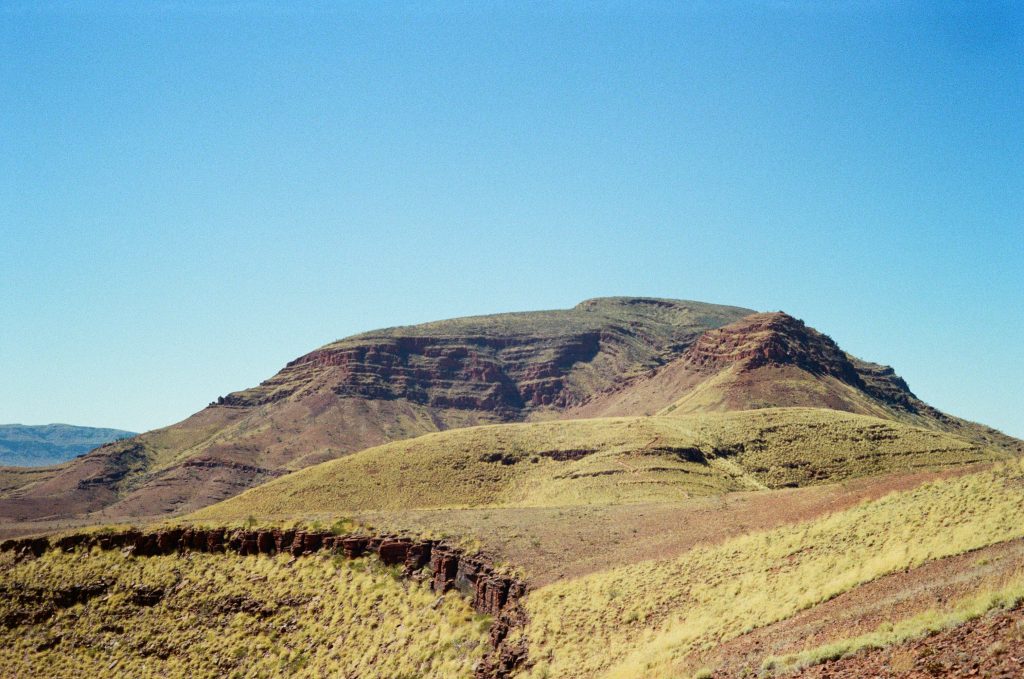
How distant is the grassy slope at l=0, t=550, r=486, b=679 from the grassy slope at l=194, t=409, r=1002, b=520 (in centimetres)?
2626

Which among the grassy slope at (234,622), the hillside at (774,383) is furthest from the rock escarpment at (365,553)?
the hillside at (774,383)

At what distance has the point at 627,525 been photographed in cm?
4009

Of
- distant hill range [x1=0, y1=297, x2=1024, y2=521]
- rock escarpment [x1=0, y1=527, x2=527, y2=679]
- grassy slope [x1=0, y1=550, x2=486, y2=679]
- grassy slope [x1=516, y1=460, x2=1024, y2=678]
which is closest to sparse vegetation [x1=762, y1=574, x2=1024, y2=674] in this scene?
grassy slope [x1=516, y1=460, x2=1024, y2=678]

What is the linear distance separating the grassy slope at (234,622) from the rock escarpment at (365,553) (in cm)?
59

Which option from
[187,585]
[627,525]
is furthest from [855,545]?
[187,585]

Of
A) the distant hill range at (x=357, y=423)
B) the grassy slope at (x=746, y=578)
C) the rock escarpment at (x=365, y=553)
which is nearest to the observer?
the grassy slope at (x=746, y=578)

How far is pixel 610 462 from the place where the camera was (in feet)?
249

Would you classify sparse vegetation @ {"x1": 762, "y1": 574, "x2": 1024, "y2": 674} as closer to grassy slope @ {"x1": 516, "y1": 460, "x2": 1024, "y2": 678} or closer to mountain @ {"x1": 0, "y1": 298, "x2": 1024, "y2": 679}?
mountain @ {"x1": 0, "y1": 298, "x2": 1024, "y2": 679}

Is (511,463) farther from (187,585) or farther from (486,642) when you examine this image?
(486,642)

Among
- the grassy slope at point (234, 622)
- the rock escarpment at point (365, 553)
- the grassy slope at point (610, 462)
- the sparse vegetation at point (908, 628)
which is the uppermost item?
the grassy slope at point (610, 462)

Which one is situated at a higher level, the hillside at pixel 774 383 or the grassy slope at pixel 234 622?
the hillside at pixel 774 383

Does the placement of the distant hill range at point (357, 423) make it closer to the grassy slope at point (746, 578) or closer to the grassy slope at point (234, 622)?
the grassy slope at point (234, 622)

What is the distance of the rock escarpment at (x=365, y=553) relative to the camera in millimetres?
27109

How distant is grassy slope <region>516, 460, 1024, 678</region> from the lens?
20.8 metres
